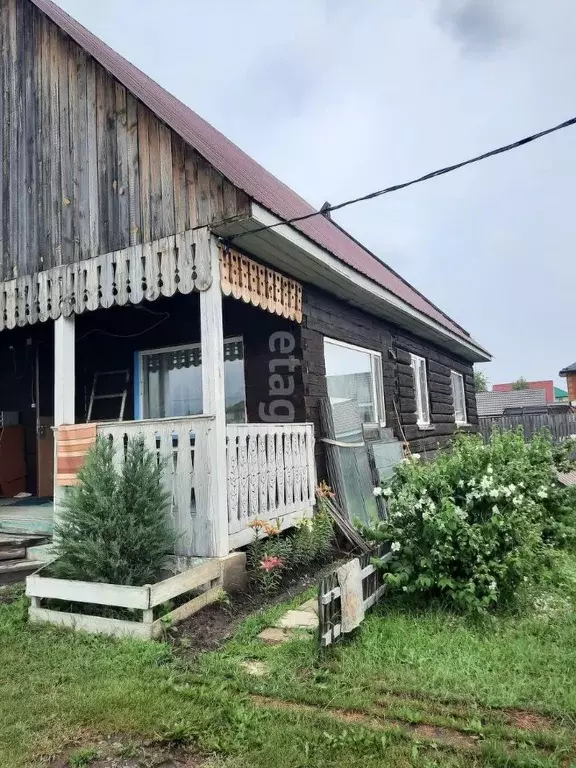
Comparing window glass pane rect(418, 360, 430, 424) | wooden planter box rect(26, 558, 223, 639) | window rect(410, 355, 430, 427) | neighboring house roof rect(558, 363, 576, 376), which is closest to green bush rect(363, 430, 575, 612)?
wooden planter box rect(26, 558, 223, 639)

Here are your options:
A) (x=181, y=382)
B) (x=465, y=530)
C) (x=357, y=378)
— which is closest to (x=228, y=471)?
(x=465, y=530)

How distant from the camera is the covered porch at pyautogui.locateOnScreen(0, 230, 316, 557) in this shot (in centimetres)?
448

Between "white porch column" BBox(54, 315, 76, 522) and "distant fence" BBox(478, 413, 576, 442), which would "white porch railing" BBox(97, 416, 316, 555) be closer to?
"white porch column" BBox(54, 315, 76, 522)

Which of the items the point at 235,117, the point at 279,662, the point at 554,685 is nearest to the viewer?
the point at 554,685

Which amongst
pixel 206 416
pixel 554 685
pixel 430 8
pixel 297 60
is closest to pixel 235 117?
pixel 297 60

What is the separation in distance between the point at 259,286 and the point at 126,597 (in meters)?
3.11

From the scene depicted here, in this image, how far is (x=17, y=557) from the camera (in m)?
5.07

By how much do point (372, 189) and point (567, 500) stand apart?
3.40 metres

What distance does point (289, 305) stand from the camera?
6043 mm

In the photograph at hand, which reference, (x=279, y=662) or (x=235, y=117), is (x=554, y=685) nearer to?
(x=279, y=662)

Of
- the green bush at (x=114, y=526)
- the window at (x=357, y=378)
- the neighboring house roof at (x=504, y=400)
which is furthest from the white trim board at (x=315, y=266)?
the neighboring house roof at (x=504, y=400)

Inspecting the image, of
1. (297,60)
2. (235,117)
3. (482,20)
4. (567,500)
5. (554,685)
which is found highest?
(235,117)

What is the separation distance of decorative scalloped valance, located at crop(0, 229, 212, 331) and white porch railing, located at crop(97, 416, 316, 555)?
123 cm

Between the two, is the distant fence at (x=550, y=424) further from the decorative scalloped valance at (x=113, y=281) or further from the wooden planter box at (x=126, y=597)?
the wooden planter box at (x=126, y=597)
